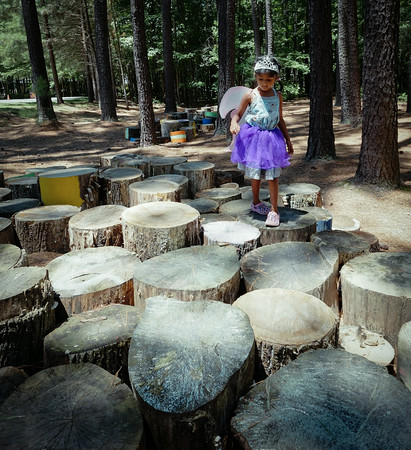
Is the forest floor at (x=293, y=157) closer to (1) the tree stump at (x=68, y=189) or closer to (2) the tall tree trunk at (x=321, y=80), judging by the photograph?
(2) the tall tree trunk at (x=321, y=80)

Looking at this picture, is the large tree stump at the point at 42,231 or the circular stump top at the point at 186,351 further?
the large tree stump at the point at 42,231

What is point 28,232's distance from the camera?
139 inches

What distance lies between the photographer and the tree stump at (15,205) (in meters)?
4.00

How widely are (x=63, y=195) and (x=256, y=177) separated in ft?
8.43

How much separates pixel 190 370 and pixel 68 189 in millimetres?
3538

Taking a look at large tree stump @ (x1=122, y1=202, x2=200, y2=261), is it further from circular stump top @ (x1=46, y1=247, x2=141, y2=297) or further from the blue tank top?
the blue tank top

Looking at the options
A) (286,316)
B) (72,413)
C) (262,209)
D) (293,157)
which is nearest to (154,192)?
(262,209)

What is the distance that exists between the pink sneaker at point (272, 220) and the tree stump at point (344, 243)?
35 cm

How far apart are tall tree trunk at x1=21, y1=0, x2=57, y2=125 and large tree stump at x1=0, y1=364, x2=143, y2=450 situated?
14531 millimetres

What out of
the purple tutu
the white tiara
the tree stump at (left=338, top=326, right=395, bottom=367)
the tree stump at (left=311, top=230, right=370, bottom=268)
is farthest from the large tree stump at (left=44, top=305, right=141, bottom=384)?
the white tiara

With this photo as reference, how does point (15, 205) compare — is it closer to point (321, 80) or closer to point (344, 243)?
point (344, 243)

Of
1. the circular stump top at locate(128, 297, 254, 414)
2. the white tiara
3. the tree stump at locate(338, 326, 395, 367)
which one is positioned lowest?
the tree stump at locate(338, 326, 395, 367)

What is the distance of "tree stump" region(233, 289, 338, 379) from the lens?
70.5 inches

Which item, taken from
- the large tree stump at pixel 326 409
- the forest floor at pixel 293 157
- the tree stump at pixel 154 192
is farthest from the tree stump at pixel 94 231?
the forest floor at pixel 293 157
